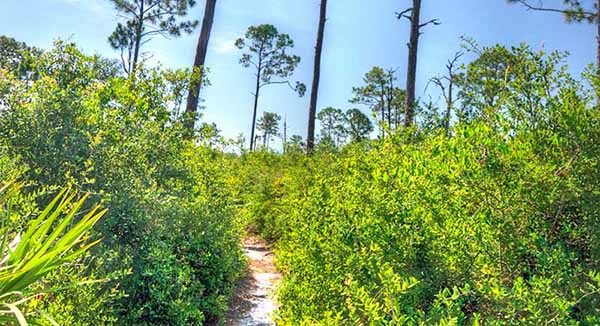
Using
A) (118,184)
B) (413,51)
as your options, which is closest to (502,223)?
(118,184)

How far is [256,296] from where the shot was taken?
570 cm

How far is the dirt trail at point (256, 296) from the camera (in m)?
4.86

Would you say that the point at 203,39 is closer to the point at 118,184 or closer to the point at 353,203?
the point at 118,184

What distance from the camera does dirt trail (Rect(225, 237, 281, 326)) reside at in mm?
4859

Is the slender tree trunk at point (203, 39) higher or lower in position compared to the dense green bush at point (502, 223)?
higher

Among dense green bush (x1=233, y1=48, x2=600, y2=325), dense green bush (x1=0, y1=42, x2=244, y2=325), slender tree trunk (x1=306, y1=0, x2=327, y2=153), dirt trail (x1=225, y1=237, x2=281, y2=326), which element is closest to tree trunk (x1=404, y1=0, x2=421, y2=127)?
slender tree trunk (x1=306, y1=0, x2=327, y2=153)

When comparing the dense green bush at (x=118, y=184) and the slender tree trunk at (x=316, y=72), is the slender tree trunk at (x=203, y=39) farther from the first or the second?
the slender tree trunk at (x=316, y=72)

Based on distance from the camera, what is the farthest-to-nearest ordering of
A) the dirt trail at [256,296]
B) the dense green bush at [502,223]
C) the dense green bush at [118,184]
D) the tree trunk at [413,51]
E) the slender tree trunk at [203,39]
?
1. the tree trunk at [413,51]
2. the slender tree trunk at [203,39]
3. the dirt trail at [256,296]
4. the dense green bush at [118,184]
5. the dense green bush at [502,223]

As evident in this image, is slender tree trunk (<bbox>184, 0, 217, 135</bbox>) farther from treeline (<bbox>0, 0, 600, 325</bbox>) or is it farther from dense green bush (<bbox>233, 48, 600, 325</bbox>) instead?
dense green bush (<bbox>233, 48, 600, 325</bbox>)

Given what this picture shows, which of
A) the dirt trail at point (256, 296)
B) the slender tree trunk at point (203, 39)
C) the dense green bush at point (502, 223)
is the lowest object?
the dirt trail at point (256, 296)

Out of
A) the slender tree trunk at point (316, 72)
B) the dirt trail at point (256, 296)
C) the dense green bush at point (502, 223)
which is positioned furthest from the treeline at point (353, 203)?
the slender tree trunk at point (316, 72)

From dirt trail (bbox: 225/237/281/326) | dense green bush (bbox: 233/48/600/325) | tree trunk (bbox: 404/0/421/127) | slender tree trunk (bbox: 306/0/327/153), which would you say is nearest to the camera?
dense green bush (bbox: 233/48/600/325)

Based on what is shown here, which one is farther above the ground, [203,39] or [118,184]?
[203,39]

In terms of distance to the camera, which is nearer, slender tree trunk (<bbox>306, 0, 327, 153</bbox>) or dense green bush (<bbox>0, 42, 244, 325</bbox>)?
dense green bush (<bbox>0, 42, 244, 325</bbox>)
